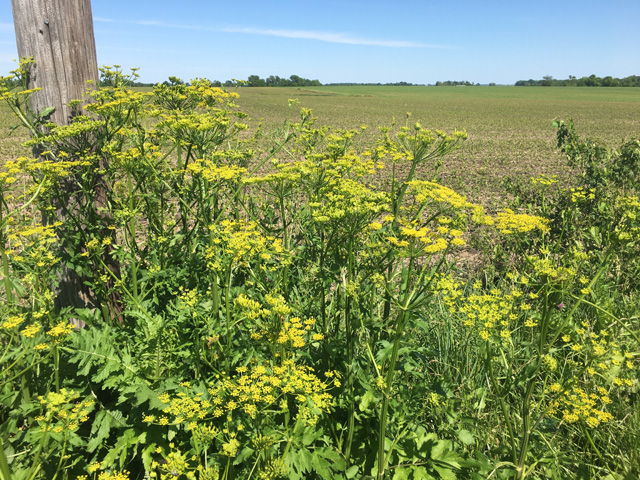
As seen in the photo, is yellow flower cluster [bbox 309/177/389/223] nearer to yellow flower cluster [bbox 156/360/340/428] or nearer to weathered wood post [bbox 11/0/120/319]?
yellow flower cluster [bbox 156/360/340/428]

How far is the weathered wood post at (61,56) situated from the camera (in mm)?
3230

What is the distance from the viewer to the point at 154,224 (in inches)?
136

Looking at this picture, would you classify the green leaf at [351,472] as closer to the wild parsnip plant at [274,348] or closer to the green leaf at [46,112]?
the wild parsnip plant at [274,348]

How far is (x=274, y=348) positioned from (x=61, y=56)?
3257 millimetres

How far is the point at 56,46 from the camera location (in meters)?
3.32

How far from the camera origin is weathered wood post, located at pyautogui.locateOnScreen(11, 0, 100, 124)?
322 centimetres

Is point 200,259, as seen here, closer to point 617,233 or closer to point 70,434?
point 70,434

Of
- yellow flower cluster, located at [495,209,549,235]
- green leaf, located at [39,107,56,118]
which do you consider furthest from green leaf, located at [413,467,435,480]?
green leaf, located at [39,107,56,118]

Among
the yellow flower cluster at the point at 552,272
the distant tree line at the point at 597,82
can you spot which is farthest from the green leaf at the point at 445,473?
the distant tree line at the point at 597,82

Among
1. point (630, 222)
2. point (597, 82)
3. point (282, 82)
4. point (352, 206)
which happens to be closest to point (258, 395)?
point (352, 206)

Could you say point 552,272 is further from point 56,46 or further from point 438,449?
point 56,46

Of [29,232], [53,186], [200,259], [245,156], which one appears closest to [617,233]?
[245,156]

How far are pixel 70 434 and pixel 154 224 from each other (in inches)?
69.2

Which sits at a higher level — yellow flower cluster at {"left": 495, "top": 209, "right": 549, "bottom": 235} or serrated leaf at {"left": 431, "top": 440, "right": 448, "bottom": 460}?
yellow flower cluster at {"left": 495, "top": 209, "right": 549, "bottom": 235}
